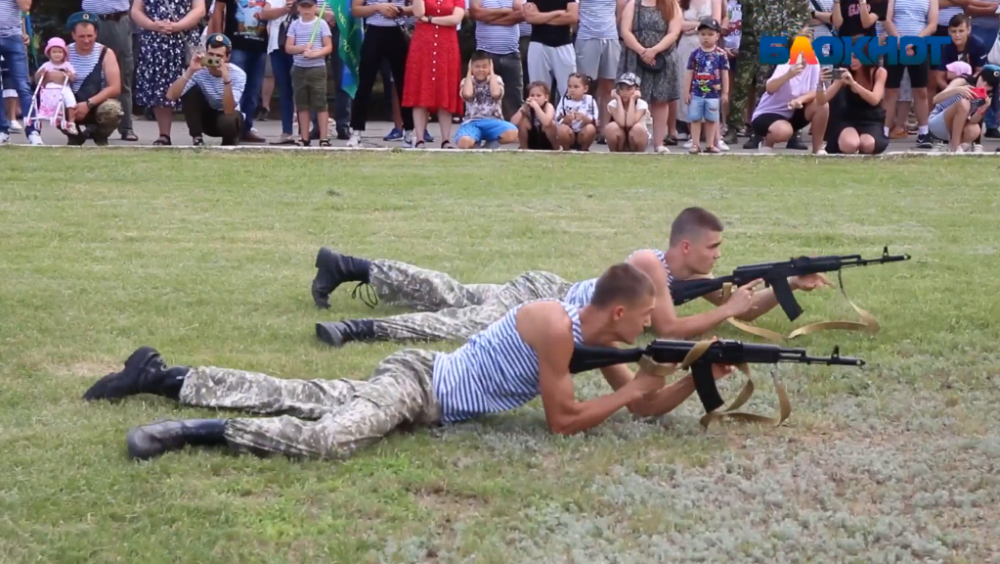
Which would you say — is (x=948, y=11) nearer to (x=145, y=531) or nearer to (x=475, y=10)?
(x=475, y=10)

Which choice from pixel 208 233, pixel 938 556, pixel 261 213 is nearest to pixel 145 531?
pixel 938 556

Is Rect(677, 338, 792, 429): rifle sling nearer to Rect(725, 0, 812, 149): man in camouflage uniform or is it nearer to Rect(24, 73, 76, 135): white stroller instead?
Rect(24, 73, 76, 135): white stroller

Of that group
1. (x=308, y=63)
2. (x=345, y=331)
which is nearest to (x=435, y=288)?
(x=345, y=331)

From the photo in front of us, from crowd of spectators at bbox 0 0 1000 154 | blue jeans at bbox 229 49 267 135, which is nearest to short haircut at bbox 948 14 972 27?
crowd of spectators at bbox 0 0 1000 154

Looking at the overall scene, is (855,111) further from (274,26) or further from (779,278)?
(779,278)

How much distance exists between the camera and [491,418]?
18.4 ft

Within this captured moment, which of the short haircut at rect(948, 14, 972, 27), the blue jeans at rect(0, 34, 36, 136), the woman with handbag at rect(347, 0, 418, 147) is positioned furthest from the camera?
the short haircut at rect(948, 14, 972, 27)

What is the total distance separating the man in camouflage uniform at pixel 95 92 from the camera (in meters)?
14.5

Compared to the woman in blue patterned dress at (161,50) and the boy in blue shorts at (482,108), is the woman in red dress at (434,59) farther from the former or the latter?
the woman in blue patterned dress at (161,50)

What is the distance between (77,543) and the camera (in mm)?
4180

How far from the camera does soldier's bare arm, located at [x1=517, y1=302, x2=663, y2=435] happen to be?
514 cm

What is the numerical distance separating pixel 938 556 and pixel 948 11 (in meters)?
13.7

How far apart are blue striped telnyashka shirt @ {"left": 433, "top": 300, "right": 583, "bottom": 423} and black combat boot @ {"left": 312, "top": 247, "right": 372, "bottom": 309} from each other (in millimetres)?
2271

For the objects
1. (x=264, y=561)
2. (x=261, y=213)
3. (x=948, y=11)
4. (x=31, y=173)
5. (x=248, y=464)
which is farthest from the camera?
(x=948, y=11)
